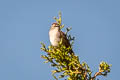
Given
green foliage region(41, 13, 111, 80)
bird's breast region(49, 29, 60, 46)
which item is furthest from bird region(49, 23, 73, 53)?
green foliage region(41, 13, 111, 80)

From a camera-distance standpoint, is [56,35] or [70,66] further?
[56,35]

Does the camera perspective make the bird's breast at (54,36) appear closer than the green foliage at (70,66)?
No

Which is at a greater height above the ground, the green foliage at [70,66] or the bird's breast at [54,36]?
the bird's breast at [54,36]

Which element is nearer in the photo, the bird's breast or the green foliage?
the green foliage

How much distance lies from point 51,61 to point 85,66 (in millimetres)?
1180

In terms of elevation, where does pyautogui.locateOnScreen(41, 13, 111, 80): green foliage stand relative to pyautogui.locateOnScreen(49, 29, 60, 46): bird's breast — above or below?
below

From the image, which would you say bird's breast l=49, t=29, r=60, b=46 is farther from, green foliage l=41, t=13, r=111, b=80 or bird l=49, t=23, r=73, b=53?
green foliage l=41, t=13, r=111, b=80

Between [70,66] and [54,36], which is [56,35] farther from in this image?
[70,66]

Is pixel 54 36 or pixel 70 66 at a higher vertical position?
pixel 54 36

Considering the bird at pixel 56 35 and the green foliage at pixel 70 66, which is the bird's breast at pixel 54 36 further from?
the green foliage at pixel 70 66

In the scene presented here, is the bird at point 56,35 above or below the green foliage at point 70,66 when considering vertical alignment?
above

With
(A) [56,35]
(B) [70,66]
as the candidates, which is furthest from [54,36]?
(B) [70,66]

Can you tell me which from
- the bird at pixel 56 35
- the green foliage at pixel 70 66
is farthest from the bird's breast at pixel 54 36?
the green foliage at pixel 70 66

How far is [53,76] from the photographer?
7387mm
